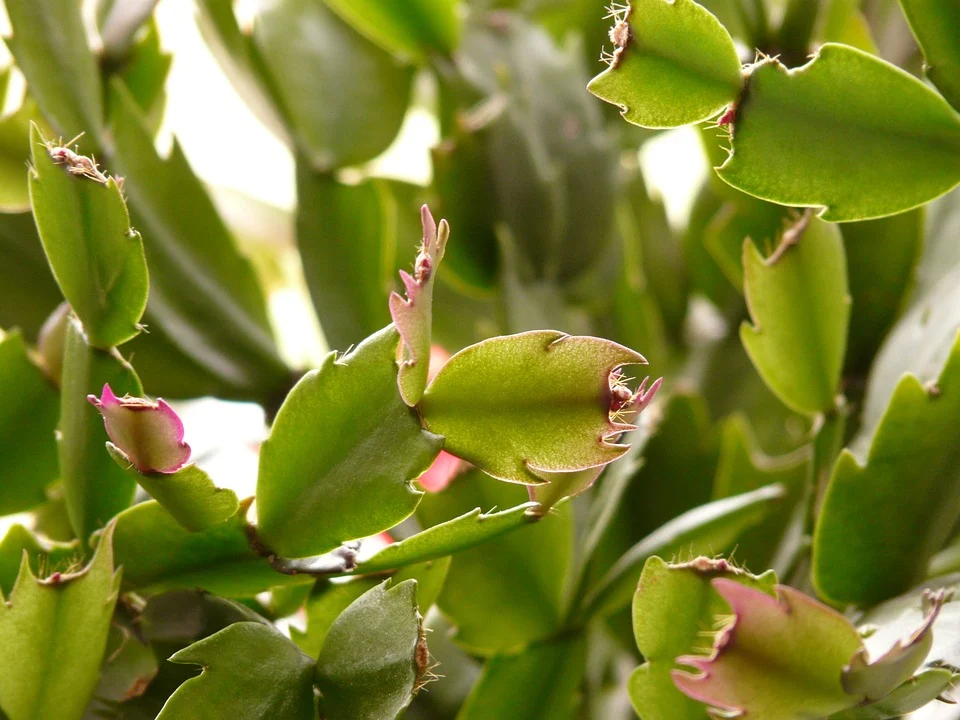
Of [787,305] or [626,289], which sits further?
[626,289]

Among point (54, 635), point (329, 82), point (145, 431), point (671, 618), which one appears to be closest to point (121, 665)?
point (54, 635)

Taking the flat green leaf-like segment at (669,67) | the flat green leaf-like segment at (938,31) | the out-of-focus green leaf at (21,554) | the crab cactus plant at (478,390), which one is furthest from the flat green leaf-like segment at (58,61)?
the flat green leaf-like segment at (938,31)

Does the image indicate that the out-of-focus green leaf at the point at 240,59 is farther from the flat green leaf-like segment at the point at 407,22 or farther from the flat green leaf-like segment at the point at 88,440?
the flat green leaf-like segment at the point at 88,440

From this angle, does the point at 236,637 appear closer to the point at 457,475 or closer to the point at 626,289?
the point at 457,475

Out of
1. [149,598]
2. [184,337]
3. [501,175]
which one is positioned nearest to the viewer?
[149,598]

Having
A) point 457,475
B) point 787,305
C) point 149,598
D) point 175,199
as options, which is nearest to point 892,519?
point 787,305

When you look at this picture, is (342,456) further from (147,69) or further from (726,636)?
(147,69)

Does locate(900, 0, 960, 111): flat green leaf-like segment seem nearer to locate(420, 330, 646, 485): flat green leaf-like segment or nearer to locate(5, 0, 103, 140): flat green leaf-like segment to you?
locate(420, 330, 646, 485): flat green leaf-like segment
